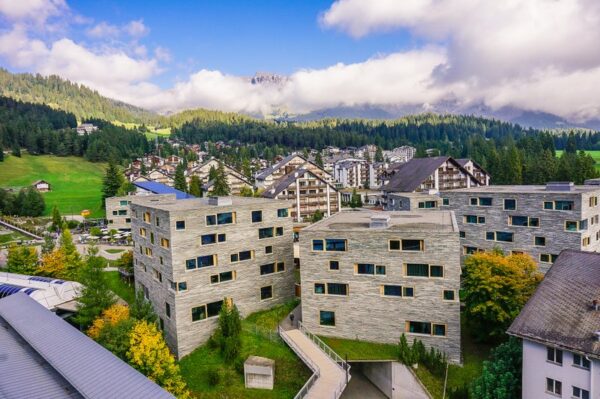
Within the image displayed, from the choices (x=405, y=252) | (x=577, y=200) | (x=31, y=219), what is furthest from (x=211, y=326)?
(x=31, y=219)

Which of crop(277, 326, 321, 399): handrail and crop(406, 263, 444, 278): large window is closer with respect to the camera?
crop(277, 326, 321, 399): handrail

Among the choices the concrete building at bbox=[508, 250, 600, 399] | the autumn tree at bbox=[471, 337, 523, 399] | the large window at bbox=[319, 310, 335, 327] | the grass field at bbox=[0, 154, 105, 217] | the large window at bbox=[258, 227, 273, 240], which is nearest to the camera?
the concrete building at bbox=[508, 250, 600, 399]

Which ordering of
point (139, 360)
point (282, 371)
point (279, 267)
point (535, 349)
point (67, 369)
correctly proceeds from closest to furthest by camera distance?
point (67, 369) < point (535, 349) < point (139, 360) < point (282, 371) < point (279, 267)

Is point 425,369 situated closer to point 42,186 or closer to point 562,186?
point 562,186

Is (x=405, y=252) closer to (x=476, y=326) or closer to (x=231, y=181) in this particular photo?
(x=476, y=326)

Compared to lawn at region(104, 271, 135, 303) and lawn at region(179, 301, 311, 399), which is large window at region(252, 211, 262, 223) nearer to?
lawn at region(179, 301, 311, 399)

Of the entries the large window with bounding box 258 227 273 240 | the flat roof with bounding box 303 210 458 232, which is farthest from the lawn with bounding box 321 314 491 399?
the large window with bounding box 258 227 273 240
